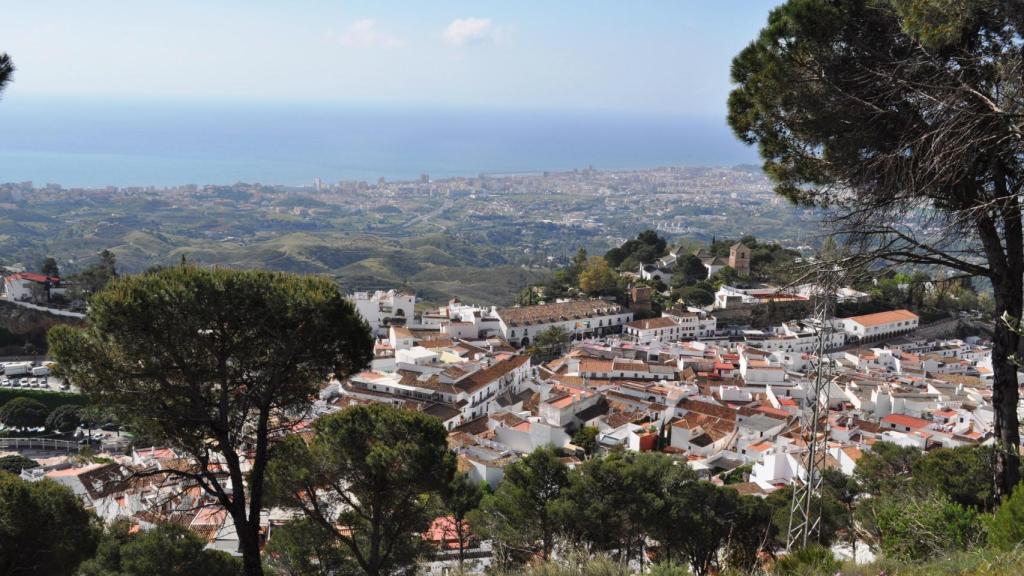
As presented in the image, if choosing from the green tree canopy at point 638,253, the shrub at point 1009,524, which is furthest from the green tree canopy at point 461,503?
the green tree canopy at point 638,253

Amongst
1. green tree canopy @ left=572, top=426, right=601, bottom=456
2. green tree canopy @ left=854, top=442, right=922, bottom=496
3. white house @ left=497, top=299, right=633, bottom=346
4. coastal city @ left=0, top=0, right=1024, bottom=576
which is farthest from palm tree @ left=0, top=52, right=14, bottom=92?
white house @ left=497, top=299, right=633, bottom=346

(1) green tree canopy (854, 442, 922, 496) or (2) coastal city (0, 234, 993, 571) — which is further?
(2) coastal city (0, 234, 993, 571)

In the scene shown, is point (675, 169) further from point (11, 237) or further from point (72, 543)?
→ point (72, 543)

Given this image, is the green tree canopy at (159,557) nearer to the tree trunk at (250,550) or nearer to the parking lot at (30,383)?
the tree trunk at (250,550)

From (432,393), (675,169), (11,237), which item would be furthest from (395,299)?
(675,169)

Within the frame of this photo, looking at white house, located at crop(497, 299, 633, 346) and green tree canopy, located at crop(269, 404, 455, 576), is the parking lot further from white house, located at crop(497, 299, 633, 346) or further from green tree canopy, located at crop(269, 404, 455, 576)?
green tree canopy, located at crop(269, 404, 455, 576)

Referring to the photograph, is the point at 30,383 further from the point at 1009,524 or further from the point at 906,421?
the point at 1009,524
